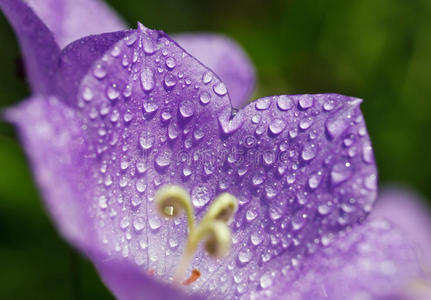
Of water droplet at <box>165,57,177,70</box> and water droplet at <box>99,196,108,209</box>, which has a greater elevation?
water droplet at <box>165,57,177,70</box>

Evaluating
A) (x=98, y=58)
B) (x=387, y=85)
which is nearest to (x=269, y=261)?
(x=98, y=58)

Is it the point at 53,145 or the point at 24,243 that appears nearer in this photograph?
the point at 53,145

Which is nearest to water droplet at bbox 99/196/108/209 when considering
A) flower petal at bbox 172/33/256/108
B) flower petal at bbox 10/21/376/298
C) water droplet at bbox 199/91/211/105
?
flower petal at bbox 10/21/376/298

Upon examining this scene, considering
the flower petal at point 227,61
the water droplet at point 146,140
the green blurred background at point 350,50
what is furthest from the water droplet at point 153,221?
the green blurred background at point 350,50

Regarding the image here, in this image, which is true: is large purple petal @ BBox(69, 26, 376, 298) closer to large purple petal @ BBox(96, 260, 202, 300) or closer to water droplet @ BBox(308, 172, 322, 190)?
water droplet @ BBox(308, 172, 322, 190)

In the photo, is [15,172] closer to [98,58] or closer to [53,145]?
[98,58]

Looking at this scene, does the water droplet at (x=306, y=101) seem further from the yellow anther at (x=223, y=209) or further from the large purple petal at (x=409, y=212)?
the large purple petal at (x=409, y=212)
